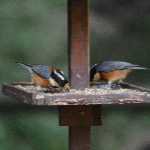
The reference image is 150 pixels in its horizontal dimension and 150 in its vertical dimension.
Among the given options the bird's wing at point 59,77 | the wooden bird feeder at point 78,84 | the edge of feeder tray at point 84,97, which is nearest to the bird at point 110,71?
the wooden bird feeder at point 78,84

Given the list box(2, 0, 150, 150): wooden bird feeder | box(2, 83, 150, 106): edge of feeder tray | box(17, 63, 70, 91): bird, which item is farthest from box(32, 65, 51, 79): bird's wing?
box(2, 83, 150, 106): edge of feeder tray

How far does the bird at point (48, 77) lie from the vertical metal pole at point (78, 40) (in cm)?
9

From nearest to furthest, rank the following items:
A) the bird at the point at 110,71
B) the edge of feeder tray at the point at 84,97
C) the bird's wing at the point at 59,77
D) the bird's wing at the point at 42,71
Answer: the edge of feeder tray at the point at 84,97, the bird's wing at the point at 59,77, the bird's wing at the point at 42,71, the bird at the point at 110,71

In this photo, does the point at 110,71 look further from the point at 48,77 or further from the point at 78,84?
the point at 48,77

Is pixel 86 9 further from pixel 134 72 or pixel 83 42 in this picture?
pixel 134 72

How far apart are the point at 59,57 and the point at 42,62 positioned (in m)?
0.17

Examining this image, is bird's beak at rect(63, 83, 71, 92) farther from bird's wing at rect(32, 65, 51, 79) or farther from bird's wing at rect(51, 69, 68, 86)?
bird's wing at rect(32, 65, 51, 79)

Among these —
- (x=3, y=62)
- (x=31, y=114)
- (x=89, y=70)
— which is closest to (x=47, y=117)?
(x=31, y=114)

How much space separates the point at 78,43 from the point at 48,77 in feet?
0.88

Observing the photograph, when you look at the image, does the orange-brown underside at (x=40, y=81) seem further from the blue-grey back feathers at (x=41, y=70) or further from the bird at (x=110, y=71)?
the bird at (x=110, y=71)

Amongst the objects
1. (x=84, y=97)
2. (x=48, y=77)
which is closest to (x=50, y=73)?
(x=48, y=77)

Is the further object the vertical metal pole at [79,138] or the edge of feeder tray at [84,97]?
the vertical metal pole at [79,138]

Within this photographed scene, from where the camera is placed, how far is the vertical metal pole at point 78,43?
209 inches

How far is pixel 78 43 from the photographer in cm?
534
